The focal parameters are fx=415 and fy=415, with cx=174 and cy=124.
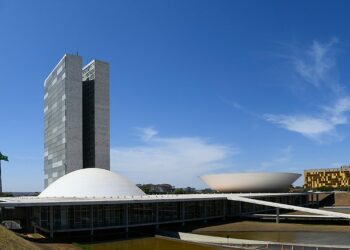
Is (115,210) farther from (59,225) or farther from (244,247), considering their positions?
(244,247)

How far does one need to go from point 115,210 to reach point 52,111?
68802 mm

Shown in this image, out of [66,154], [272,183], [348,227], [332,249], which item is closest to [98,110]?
[66,154]

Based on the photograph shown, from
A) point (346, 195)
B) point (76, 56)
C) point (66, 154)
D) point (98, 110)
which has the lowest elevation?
point (346, 195)

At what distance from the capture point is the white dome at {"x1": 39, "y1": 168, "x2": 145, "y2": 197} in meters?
49.1

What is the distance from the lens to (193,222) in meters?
50.5

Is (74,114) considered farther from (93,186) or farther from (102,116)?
(93,186)

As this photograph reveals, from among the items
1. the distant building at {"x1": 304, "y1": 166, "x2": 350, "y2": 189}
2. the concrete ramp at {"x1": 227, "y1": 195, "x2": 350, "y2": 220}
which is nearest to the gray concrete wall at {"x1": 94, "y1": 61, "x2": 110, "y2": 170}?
the concrete ramp at {"x1": 227, "y1": 195, "x2": 350, "y2": 220}

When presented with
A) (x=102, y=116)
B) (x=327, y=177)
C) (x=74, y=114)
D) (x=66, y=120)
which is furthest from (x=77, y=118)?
(x=327, y=177)

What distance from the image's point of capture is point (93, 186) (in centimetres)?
4978

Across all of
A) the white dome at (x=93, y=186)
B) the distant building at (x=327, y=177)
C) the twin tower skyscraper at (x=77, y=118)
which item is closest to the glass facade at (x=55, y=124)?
the twin tower skyscraper at (x=77, y=118)

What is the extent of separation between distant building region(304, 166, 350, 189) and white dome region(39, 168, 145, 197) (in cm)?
10812

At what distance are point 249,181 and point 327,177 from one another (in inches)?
3466

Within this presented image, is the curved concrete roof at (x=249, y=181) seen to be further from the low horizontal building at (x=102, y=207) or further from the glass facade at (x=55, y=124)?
the glass facade at (x=55, y=124)

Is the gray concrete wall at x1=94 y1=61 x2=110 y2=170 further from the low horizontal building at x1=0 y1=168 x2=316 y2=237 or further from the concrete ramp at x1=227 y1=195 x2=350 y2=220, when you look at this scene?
the concrete ramp at x1=227 y1=195 x2=350 y2=220
